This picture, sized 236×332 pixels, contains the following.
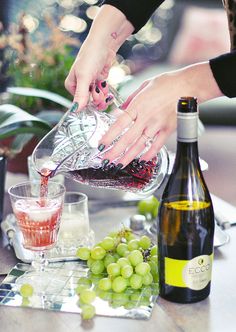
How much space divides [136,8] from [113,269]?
641 mm

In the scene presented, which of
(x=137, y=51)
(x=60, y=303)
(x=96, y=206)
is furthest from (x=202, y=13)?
(x=60, y=303)

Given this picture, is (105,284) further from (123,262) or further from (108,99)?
(108,99)

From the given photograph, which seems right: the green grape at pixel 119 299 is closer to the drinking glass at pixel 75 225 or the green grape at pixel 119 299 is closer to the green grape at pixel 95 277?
the green grape at pixel 95 277

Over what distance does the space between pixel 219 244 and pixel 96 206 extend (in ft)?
1.41

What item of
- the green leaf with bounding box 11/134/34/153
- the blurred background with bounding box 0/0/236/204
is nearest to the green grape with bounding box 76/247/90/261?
the green leaf with bounding box 11/134/34/153

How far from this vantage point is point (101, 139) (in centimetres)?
121

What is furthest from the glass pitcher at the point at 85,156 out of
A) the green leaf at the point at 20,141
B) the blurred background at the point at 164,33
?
the blurred background at the point at 164,33

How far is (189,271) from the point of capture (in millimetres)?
1152

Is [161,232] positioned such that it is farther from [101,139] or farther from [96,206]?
[96,206]

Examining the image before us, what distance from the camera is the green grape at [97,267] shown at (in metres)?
1.30

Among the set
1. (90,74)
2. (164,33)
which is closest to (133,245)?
(90,74)

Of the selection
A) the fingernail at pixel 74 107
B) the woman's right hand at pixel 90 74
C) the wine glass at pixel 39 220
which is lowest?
the wine glass at pixel 39 220

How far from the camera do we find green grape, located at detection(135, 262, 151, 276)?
1217mm

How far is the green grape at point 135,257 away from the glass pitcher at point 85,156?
15 centimetres
